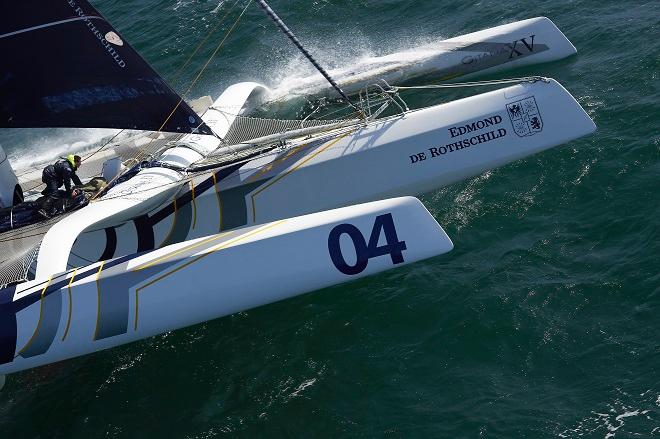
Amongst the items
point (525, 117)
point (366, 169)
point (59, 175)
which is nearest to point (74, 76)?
point (59, 175)

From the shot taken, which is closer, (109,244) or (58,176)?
(109,244)

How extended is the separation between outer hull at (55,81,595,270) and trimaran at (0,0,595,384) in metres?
0.01

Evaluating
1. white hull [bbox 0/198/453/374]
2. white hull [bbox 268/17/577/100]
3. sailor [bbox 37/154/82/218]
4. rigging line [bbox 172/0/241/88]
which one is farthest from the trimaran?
rigging line [bbox 172/0/241/88]

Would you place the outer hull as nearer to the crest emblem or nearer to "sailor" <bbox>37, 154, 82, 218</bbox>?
"sailor" <bbox>37, 154, 82, 218</bbox>

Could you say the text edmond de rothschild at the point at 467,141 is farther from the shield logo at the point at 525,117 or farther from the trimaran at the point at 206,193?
the shield logo at the point at 525,117

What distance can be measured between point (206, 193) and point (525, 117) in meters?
3.63

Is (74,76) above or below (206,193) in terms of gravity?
above

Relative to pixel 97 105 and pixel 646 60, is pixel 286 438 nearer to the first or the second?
pixel 97 105

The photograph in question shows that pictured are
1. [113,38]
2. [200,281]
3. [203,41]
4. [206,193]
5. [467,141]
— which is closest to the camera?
[200,281]

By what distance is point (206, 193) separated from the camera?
892 cm

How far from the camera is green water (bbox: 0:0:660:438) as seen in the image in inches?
249

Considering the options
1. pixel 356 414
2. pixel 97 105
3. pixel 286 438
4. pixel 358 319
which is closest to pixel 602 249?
pixel 358 319

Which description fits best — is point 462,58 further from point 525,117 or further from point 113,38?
point 113,38

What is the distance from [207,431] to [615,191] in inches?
186
